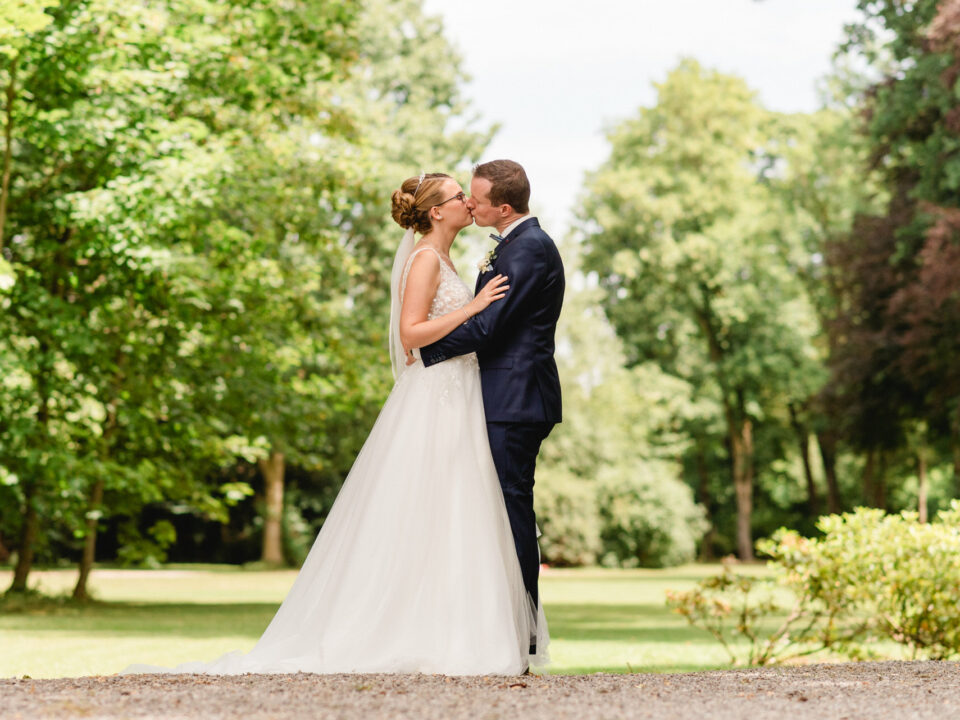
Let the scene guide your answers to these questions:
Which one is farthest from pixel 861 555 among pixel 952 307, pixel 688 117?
pixel 688 117

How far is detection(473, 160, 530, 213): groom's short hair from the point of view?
5.76 meters

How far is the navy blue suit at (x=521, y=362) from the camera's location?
18.4ft

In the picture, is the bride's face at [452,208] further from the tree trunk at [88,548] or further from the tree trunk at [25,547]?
the tree trunk at [25,547]

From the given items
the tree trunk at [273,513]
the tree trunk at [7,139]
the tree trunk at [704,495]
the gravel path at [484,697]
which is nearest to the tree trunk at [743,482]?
the tree trunk at [704,495]

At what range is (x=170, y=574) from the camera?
32625 mm

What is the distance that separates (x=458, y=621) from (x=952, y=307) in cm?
1709

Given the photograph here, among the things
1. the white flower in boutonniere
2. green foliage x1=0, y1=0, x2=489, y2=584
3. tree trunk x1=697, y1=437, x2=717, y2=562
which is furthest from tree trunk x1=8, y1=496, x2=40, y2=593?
tree trunk x1=697, y1=437, x2=717, y2=562

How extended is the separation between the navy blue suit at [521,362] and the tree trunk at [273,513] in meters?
27.4

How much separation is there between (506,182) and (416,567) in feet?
6.54

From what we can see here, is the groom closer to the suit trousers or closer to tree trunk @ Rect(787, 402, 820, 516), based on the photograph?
the suit trousers

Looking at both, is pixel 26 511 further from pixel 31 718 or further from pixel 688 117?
pixel 688 117

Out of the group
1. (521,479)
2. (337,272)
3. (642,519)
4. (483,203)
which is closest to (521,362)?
(521,479)

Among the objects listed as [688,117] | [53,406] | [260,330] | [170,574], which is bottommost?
[170,574]

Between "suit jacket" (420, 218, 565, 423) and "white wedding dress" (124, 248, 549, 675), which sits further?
"suit jacket" (420, 218, 565, 423)
